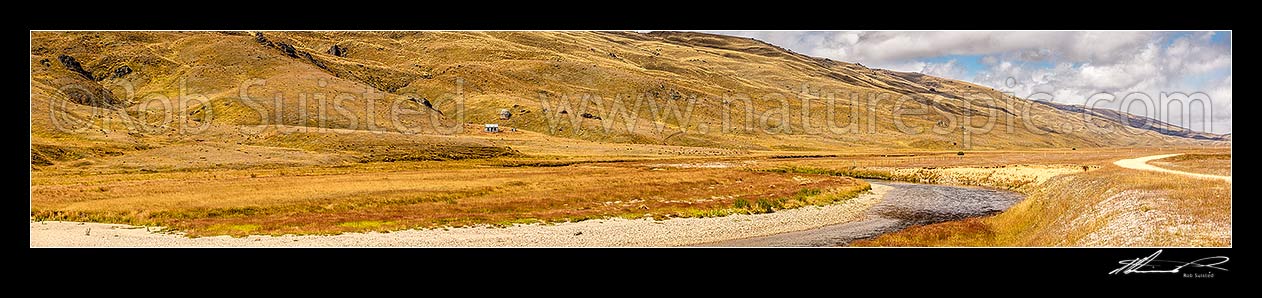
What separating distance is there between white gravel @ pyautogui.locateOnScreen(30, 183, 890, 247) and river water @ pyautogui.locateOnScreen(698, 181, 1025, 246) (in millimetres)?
1569

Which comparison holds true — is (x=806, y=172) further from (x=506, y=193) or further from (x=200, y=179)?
(x=200, y=179)

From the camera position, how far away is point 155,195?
4509 cm

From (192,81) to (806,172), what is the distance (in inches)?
5326

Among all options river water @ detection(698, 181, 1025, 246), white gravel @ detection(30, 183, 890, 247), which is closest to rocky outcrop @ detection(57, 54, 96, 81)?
white gravel @ detection(30, 183, 890, 247)

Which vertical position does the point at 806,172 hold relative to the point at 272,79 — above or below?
below

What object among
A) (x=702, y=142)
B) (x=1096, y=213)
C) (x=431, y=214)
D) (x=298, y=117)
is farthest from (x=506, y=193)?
(x=702, y=142)

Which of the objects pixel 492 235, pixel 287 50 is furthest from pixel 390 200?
pixel 287 50

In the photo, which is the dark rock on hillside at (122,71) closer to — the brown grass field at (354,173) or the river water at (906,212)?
the brown grass field at (354,173)

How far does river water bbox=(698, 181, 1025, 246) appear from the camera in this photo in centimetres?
3312
